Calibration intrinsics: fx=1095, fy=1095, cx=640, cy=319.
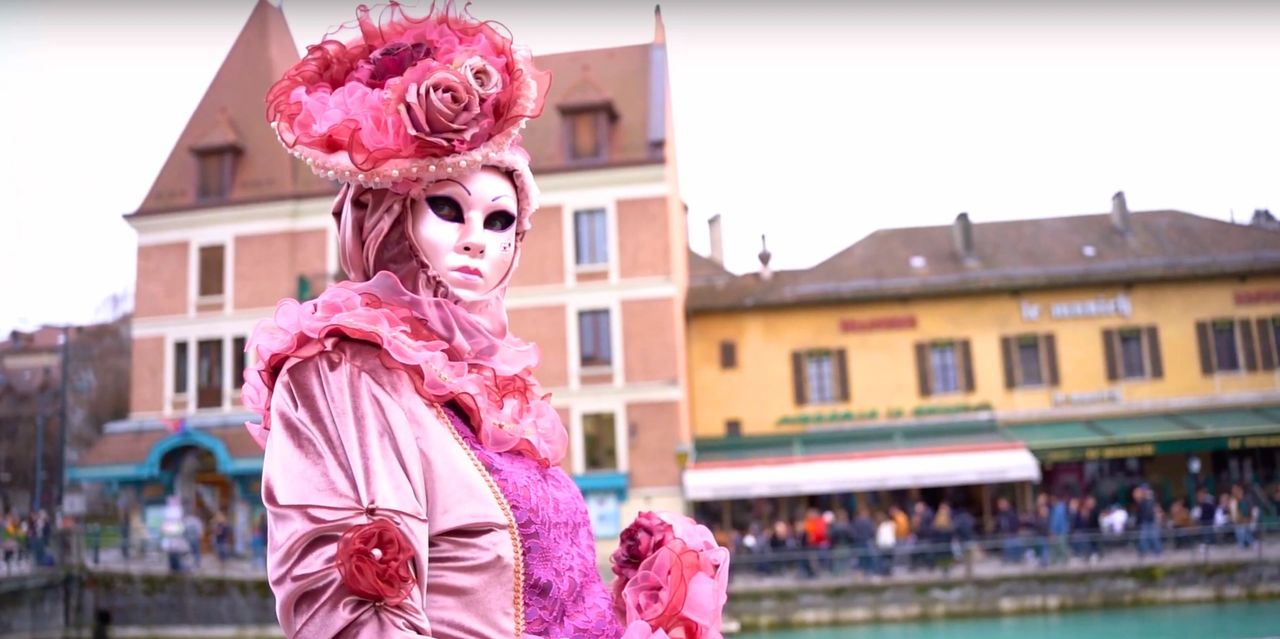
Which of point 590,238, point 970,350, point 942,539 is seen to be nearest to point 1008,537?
point 942,539

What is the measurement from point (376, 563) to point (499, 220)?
0.62 m

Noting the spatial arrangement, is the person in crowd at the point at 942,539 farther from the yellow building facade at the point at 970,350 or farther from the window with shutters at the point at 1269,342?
the window with shutters at the point at 1269,342

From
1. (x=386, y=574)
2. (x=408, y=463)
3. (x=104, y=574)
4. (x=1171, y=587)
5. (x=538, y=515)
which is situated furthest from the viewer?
(x=104, y=574)

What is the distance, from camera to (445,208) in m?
1.59

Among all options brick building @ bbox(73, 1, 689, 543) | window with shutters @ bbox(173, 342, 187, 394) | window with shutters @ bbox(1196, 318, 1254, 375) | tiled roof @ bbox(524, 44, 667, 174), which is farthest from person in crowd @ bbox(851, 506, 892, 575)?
window with shutters @ bbox(173, 342, 187, 394)

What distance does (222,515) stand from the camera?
2148 cm

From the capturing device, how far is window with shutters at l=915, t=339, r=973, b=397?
74.2ft

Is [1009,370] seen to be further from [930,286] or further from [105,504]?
[105,504]

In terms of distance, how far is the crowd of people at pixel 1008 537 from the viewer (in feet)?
53.2

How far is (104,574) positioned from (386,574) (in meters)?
18.8

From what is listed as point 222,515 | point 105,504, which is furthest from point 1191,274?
point 105,504

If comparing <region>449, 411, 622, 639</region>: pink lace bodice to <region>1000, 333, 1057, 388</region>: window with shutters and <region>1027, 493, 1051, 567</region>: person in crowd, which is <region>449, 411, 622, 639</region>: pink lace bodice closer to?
<region>1027, 493, 1051, 567</region>: person in crowd

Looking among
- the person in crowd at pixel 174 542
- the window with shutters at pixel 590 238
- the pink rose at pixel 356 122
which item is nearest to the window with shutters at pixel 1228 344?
the window with shutters at pixel 590 238

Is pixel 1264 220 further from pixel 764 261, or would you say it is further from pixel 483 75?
pixel 483 75
